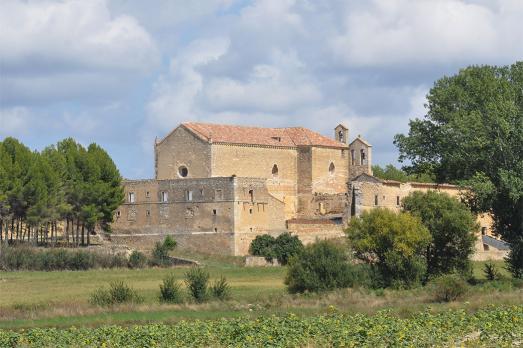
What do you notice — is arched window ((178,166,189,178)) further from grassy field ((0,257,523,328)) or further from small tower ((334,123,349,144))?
grassy field ((0,257,523,328))

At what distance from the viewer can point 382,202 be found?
76938 mm

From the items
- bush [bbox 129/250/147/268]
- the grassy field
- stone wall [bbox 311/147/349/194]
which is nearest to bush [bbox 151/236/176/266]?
bush [bbox 129/250/147/268]

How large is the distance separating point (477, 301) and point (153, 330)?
48.1ft

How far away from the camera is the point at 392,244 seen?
51469 millimetres

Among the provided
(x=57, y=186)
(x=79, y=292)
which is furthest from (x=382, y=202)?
(x=79, y=292)

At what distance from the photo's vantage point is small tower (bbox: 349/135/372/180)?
281 ft

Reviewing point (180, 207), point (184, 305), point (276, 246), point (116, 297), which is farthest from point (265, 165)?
point (184, 305)

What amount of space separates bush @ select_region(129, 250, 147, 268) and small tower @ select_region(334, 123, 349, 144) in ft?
72.1

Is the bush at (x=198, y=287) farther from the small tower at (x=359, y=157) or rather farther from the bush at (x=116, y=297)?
the small tower at (x=359, y=157)

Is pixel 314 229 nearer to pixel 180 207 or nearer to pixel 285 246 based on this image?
pixel 285 246

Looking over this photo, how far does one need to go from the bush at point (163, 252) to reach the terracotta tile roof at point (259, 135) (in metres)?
7.23

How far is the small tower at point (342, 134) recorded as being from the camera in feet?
284

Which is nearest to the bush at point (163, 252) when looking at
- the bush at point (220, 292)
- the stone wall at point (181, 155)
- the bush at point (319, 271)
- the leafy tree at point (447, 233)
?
the stone wall at point (181, 155)

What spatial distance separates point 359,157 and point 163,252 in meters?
20.0
